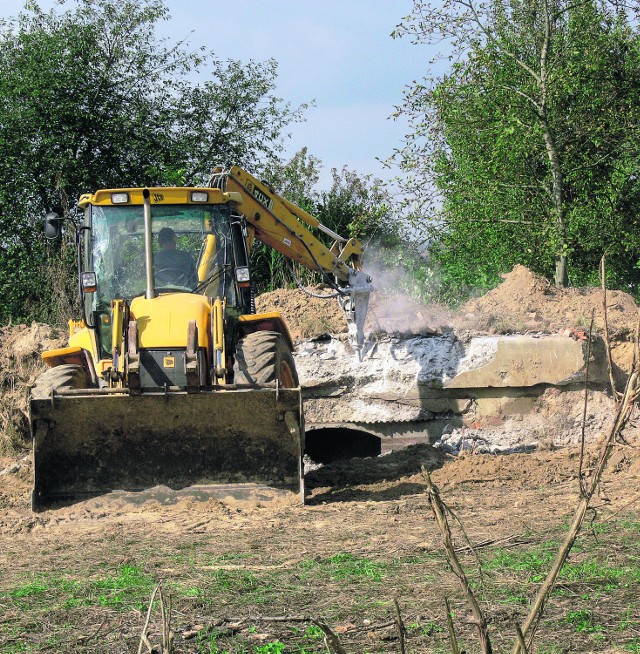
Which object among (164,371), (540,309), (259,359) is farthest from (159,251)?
(540,309)

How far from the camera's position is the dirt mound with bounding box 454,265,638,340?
40.0ft

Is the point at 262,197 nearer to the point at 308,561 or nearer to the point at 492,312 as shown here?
the point at 492,312

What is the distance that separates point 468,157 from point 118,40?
354 inches

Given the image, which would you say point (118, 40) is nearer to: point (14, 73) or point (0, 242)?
point (14, 73)

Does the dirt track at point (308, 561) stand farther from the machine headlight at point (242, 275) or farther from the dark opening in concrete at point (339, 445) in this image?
the dark opening in concrete at point (339, 445)

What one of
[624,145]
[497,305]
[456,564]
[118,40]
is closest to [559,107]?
[624,145]

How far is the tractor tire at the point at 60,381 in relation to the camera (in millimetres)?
8319

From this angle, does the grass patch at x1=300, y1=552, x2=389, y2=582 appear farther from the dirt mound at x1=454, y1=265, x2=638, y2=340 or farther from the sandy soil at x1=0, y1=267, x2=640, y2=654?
the dirt mound at x1=454, y1=265, x2=638, y2=340

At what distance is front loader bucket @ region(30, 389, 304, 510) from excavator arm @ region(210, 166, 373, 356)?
2.32 m

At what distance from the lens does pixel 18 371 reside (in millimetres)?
13352

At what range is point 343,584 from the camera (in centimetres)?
530

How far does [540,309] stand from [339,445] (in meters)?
3.34

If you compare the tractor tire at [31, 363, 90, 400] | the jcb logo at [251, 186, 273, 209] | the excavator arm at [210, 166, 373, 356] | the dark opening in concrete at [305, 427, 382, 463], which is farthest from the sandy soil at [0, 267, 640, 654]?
the jcb logo at [251, 186, 273, 209]

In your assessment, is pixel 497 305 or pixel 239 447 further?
pixel 497 305
